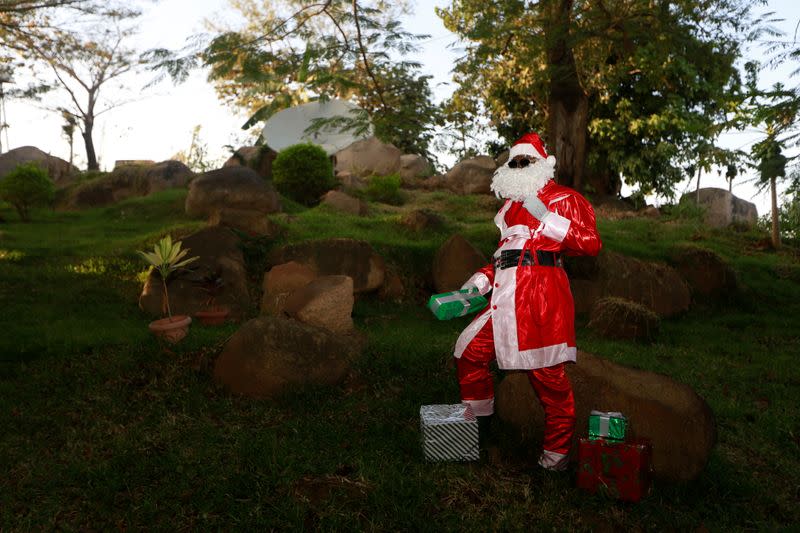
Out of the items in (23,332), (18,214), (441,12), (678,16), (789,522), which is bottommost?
(789,522)

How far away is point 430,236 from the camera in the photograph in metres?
11.8

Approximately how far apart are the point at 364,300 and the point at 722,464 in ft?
18.4

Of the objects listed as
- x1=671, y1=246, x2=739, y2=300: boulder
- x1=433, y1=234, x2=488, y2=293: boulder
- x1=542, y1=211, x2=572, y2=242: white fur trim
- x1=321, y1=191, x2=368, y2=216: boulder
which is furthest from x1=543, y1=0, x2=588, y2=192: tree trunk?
x1=542, y1=211, x2=572, y2=242: white fur trim

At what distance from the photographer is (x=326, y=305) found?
23.0ft

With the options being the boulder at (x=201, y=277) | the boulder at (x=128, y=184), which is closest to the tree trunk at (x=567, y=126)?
the boulder at (x=201, y=277)

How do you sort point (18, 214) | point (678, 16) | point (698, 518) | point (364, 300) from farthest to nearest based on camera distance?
point (18, 214), point (678, 16), point (364, 300), point (698, 518)

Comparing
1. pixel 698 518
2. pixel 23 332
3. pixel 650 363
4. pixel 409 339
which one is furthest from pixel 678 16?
pixel 23 332

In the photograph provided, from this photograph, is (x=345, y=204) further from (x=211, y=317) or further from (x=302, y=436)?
(x=302, y=436)

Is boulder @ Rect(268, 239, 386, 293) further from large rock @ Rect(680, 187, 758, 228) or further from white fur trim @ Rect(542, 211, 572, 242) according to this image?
large rock @ Rect(680, 187, 758, 228)

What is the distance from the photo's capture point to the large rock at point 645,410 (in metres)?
4.46

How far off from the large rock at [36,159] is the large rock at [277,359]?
925 inches

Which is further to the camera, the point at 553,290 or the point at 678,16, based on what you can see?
the point at 678,16

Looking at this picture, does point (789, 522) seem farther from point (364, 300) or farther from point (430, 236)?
point (430, 236)

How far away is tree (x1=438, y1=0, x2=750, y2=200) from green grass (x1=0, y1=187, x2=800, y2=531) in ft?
12.1
